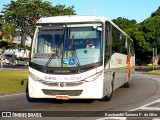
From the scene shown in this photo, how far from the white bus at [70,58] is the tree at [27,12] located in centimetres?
5052

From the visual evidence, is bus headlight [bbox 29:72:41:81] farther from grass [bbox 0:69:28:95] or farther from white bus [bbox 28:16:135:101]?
grass [bbox 0:69:28:95]

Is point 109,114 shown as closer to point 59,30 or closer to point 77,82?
point 77,82

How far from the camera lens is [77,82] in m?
12.5

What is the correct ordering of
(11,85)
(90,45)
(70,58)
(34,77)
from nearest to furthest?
(70,58)
(34,77)
(90,45)
(11,85)

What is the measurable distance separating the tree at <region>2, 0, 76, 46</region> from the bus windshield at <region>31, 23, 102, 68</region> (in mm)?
50551

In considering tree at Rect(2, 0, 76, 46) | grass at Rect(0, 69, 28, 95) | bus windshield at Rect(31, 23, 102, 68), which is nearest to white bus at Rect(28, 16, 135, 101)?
bus windshield at Rect(31, 23, 102, 68)

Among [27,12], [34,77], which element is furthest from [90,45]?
[27,12]

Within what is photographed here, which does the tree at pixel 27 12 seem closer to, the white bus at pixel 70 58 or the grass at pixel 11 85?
the grass at pixel 11 85

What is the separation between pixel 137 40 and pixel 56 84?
2677 inches

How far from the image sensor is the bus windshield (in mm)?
12797

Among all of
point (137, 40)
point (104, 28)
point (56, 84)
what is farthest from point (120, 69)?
point (137, 40)

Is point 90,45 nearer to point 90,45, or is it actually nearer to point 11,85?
point 90,45

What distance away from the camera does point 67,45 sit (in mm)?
13070

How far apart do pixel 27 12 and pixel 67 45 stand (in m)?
53.1
